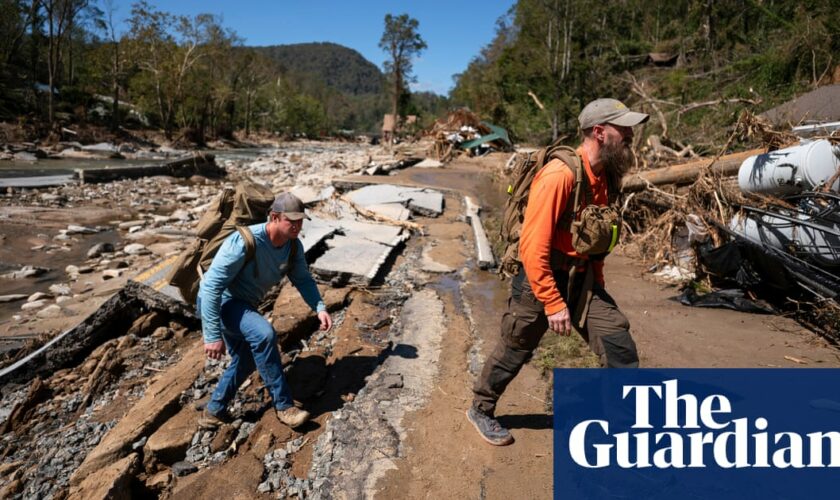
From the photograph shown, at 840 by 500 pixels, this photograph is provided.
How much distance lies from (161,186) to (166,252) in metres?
7.74

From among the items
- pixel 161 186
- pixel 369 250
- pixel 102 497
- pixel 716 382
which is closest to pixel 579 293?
pixel 716 382

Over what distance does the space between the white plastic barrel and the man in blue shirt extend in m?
4.58

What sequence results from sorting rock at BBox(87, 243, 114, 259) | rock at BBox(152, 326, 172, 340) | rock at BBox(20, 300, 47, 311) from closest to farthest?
rock at BBox(152, 326, 172, 340) → rock at BBox(20, 300, 47, 311) → rock at BBox(87, 243, 114, 259)

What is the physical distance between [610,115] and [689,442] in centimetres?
182

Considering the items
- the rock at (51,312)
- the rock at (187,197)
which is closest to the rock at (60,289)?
the rock at (51,312)

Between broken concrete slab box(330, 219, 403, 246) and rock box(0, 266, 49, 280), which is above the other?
broken concrete slab box(330, 219, 403, 246)

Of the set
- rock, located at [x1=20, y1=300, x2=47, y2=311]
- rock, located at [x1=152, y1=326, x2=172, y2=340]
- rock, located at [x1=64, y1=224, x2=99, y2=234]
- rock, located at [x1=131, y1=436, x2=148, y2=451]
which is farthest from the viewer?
rock, located at [x1=64, y1=224, x2=99, y2=234]

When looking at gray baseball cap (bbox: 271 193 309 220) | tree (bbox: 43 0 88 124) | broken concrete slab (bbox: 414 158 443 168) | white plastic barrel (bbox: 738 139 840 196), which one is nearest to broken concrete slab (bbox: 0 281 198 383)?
gray baseball cap (bbox: 271 193 309 220)

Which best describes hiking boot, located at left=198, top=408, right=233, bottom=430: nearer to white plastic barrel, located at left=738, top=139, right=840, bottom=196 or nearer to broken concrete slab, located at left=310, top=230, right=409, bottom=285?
broken concrete slab, located at left=310, top=230, right=409, bottom=285

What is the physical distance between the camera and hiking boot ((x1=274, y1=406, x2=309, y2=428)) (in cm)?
294

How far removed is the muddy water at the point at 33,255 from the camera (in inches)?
236

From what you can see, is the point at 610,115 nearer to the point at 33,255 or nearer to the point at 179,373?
the point at 179,373

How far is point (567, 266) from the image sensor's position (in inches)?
98.7

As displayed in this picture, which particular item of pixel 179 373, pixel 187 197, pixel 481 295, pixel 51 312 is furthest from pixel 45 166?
pixel 481 295
